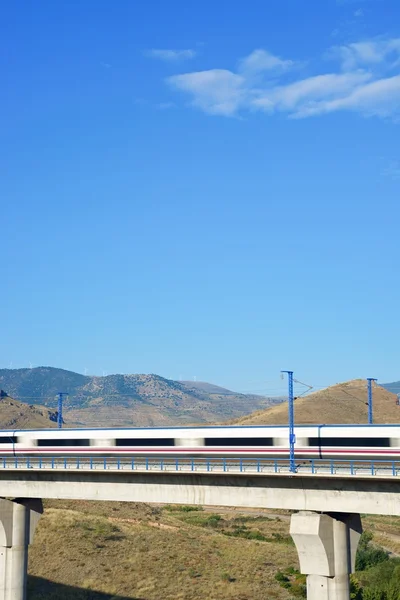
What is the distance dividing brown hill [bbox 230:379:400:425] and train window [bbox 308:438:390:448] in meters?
107

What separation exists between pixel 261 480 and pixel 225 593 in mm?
23114

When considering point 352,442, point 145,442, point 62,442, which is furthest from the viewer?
point 62,442

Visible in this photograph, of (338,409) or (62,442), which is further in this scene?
(338,409)

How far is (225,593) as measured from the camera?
60.9m

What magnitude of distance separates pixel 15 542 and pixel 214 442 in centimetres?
1481

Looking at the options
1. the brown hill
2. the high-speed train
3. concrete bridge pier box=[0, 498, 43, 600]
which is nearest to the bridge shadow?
concrete bridge pier box=[0, 498, 43, 600]

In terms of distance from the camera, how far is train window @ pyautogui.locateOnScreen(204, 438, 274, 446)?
46.9 m

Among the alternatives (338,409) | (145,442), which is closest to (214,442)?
(145,442)

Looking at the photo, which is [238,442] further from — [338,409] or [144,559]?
[338,409]

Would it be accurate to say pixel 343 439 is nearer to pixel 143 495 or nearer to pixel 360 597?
pixel 143 495

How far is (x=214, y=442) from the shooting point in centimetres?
4853

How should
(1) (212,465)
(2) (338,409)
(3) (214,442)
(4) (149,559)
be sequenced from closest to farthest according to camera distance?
(1) (212,465), (3) (214,442), (4) (149,559), (2) (338,409)

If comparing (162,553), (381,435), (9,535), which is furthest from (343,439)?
(162,553)

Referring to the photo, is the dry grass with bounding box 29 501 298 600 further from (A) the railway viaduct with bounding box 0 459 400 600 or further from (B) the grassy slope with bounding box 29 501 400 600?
(A) the railway viaduct with bounding box 0 459 400 600
